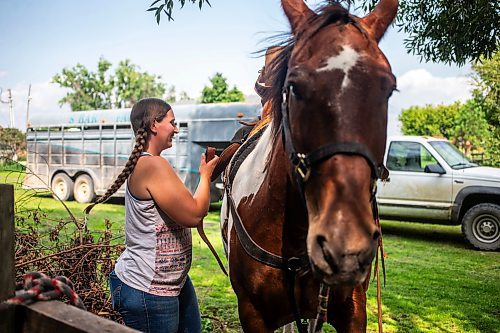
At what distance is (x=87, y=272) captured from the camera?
349 cm

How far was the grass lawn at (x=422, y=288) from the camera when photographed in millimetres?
4750

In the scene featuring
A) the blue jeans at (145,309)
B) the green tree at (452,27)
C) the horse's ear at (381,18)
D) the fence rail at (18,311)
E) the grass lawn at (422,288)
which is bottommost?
the grass lawn at (422,288)

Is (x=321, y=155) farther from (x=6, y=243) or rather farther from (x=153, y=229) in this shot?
(x=153, y=229)

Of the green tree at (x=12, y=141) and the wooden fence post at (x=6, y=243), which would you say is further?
the green tree at (x=12, y=141)

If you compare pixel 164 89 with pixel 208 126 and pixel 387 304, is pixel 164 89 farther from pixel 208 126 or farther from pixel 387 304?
pixel 387 304

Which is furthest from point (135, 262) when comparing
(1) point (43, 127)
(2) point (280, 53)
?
(1) point (43, 127)

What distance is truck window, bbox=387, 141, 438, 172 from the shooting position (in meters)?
9.35

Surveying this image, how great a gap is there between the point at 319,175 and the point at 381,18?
0.84 meters

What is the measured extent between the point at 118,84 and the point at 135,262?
178 ft

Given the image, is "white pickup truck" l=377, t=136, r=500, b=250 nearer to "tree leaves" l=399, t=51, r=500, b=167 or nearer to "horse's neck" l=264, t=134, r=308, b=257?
"tree leaves" l=399, t=51, r=500, b=167

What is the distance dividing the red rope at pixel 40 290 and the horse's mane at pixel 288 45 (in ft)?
3.65

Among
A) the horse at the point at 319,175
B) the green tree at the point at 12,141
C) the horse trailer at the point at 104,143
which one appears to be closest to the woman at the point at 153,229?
the horse at the point at 319,175

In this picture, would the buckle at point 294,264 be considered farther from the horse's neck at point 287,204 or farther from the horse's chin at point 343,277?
the horse's chin at point 343,277

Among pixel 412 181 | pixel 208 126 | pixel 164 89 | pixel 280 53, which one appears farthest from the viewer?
pixel 164 89
